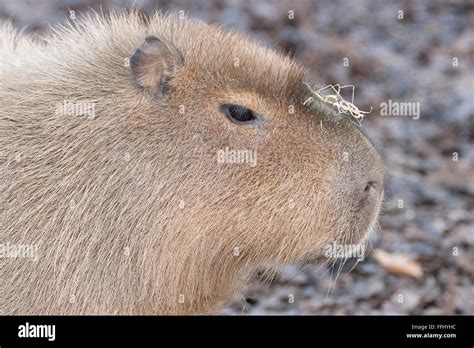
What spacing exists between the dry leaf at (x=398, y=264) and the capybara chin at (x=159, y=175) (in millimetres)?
2480

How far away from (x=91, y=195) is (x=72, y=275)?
0.43 meters

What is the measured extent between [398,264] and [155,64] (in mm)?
3437

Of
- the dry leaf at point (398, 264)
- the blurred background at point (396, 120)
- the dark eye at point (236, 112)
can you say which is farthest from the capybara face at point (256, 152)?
the dry leaf at point (398, 264)

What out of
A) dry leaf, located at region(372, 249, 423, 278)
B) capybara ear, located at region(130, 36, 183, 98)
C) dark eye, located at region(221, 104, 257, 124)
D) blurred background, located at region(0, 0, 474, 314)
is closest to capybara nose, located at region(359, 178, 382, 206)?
dark eye, located at region(221, 104, 257, 124)

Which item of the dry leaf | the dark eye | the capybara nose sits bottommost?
the dry leaf

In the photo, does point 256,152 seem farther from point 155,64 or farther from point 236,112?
point 155,64

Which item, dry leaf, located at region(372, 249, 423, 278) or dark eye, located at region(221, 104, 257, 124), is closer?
dark eye, located at region(221, 104, 257, 124)

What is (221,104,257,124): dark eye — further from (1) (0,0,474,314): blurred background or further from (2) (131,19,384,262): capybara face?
(1) (0,0,474,314): blurred background

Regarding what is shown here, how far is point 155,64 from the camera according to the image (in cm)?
420

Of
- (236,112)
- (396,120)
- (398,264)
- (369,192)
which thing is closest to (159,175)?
(236,112)

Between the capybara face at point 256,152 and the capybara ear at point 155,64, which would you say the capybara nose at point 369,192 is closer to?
the capybara face at point 256,152

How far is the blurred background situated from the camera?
6.61m
